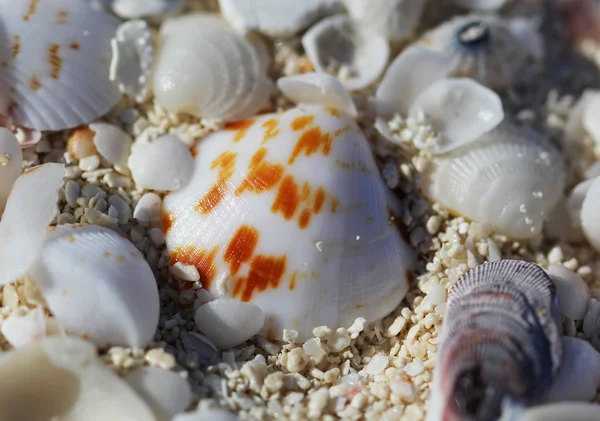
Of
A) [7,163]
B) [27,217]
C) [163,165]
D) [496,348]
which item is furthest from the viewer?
[163,165]

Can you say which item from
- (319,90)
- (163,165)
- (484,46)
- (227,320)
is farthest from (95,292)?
(484,46)

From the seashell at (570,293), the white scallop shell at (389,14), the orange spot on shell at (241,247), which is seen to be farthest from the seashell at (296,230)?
the white scallop shell at (389,14)

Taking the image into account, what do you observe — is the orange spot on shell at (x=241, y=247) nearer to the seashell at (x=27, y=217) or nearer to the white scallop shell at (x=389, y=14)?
the seashell at (x=27, y=217)

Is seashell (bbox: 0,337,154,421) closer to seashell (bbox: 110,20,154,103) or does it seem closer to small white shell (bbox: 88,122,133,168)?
small white shell (bbox: 88,122,133,168)

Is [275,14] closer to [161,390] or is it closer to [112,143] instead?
[112,143]

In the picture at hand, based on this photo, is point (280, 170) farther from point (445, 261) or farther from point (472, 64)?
point (472, 64)

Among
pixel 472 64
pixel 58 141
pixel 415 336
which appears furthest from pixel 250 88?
pixel 415 336
